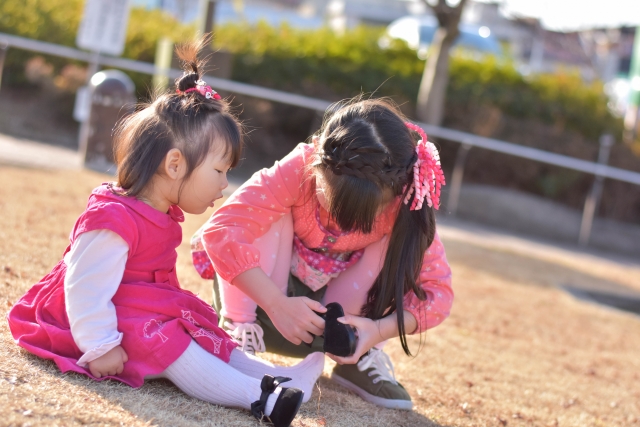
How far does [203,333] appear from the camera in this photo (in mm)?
2146

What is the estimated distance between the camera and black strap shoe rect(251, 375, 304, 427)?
194 centimetres

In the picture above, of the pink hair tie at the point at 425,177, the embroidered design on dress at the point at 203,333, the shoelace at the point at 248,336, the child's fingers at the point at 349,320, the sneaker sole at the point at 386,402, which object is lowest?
the sneaker sole at the point at 386,402

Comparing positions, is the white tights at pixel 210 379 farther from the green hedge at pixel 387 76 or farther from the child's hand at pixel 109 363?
the green hedge at pixel 387 76

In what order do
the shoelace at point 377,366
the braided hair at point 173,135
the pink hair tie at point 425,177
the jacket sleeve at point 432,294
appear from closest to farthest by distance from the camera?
1. the braided hair at point 173,135
2. the pink hair tie at point 425,177
3. the jacket sleeve at point 432,294
4. the shoelace at point 377,366

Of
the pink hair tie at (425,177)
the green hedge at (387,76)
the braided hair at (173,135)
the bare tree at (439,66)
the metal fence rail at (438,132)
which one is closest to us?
the braided hair at (173,135)

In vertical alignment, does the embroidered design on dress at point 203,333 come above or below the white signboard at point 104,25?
below

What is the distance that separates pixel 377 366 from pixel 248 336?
A: 0.46 meters

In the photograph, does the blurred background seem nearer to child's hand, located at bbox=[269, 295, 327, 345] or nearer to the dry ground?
the dry ground

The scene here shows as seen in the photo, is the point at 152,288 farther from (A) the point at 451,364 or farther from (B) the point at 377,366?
(A) the point at 451,364

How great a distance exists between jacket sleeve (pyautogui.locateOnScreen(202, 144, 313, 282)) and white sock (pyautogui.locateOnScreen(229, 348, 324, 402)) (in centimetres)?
24

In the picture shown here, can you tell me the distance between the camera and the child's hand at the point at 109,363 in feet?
6.50

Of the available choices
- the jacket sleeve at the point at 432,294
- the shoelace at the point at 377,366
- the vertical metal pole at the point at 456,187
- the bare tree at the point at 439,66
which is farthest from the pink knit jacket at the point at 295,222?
the bare tree at the point at 439,66

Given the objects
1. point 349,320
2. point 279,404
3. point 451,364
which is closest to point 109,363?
point 279,404

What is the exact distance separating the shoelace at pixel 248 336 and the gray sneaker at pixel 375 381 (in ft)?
1.10
